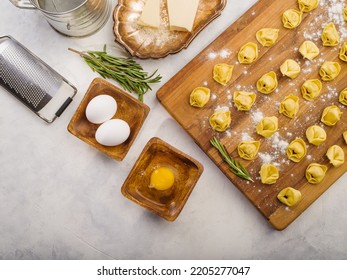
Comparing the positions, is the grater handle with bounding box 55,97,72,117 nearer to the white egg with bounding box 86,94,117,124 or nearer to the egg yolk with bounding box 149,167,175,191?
the white egg with bounding box 86,94,117,124

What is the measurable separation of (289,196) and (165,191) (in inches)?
14.5

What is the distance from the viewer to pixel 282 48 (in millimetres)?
1223

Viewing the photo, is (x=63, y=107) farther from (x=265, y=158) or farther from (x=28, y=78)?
(x=265, y=158)

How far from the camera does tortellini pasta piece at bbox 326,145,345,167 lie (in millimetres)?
1190

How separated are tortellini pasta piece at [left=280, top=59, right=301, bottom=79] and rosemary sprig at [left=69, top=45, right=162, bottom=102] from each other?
0.37 m

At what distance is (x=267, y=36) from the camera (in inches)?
47.1

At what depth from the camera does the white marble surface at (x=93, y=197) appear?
1248 mm

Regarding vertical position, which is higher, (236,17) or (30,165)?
(236,17)

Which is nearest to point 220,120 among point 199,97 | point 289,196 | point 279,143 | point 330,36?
point 199,97

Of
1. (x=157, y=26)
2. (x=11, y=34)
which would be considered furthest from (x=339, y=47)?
(x=11, y=34)

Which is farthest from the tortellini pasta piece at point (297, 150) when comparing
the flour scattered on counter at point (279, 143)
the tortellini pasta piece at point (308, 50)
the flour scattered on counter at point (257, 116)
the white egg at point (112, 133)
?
the white egg at point (112, 133)

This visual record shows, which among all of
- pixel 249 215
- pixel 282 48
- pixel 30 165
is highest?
pixel 282 48
